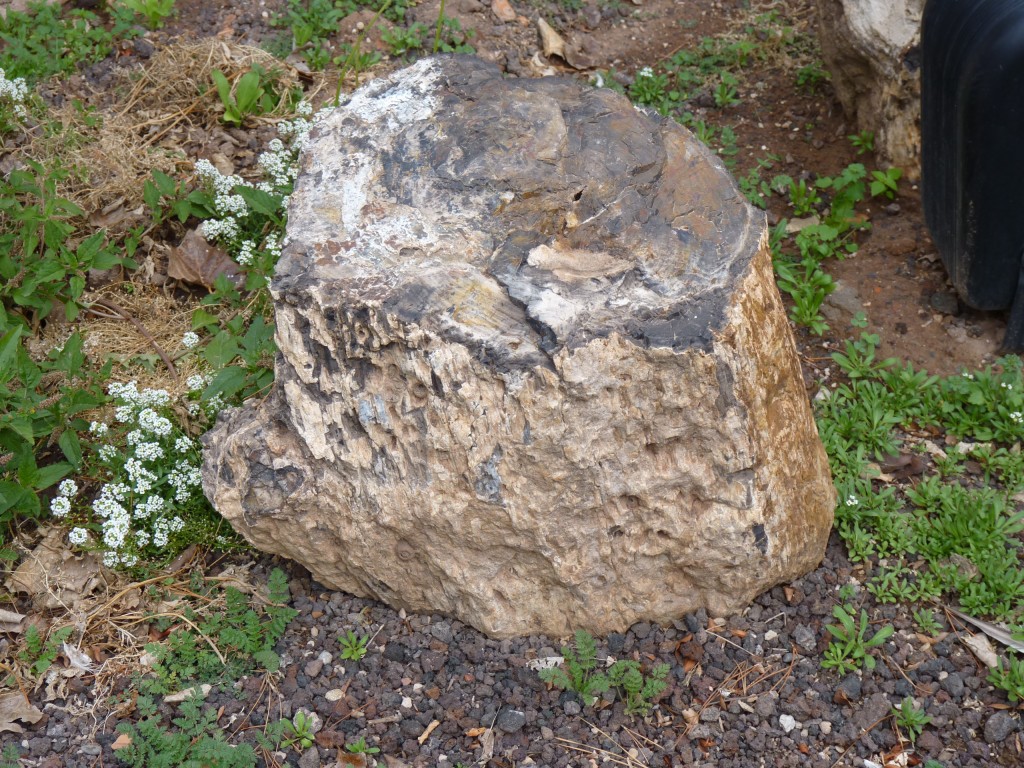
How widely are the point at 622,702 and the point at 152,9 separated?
4.42 m

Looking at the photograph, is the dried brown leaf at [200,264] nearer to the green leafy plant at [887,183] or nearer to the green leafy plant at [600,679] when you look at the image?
the green leafy plant at [600,679]

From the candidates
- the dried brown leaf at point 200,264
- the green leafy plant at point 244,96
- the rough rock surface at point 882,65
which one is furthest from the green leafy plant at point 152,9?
the rough rock surface at point 882,65

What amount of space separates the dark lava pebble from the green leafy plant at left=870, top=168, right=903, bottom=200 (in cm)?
227

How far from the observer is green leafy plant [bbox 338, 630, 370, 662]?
314cm

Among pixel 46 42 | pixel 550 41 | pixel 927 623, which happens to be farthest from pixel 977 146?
pixel 46 42

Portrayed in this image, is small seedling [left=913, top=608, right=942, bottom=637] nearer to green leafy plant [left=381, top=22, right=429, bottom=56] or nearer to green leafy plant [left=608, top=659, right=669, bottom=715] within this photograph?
green leafy plant [left=608, top=659, right=669, bottom=715]

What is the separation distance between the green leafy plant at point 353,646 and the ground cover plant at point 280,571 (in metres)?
0.01

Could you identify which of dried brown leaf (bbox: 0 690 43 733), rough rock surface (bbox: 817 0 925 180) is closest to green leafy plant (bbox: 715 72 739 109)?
rough rock surface (bbox: 817 0 925 180)

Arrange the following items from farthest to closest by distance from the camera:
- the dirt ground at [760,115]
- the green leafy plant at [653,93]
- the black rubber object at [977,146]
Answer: the green leafy plant at [653,93]
the dirt ground at [760,115]
the black rubber object at [977,146]

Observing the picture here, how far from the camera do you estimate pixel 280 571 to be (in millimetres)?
3254

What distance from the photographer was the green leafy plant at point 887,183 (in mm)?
4742

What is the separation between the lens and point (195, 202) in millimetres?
4438

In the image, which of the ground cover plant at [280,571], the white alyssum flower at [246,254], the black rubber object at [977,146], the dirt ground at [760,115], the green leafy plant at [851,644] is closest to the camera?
the ground cover plant at [280,571]

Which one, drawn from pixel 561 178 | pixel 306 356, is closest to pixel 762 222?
pixel 561 178
